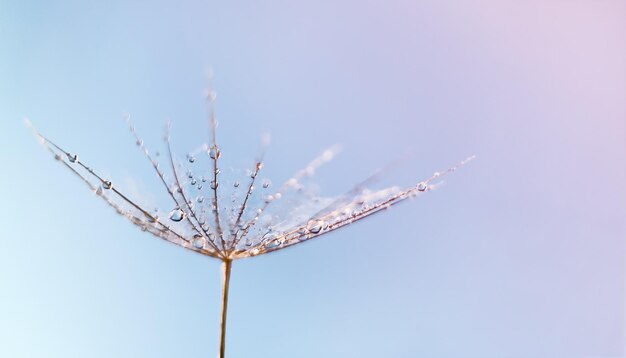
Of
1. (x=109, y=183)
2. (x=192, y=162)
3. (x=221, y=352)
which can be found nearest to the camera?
(x=221, y=352)

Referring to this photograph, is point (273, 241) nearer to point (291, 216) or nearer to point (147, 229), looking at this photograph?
point (291, 216)

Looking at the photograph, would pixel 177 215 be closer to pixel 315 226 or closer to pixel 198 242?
pixel 198 242

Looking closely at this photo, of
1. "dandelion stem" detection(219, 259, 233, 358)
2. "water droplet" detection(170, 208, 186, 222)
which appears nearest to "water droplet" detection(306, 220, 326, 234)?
"dandelion stem" detection(219, 259, 233, 358)

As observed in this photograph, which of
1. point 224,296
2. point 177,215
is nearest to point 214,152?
point 177,215

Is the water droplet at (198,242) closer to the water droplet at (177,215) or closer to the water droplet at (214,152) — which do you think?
the water droplet at (177,215)

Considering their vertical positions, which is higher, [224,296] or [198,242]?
[198,242]

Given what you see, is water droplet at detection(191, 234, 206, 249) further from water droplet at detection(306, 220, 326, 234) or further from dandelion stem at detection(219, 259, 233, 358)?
water droplet at detection(306, 220, 326, 234)

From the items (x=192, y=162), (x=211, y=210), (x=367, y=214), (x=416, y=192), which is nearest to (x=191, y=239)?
(x=211, y=210)

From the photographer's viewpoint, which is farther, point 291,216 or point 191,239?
point 291,216
